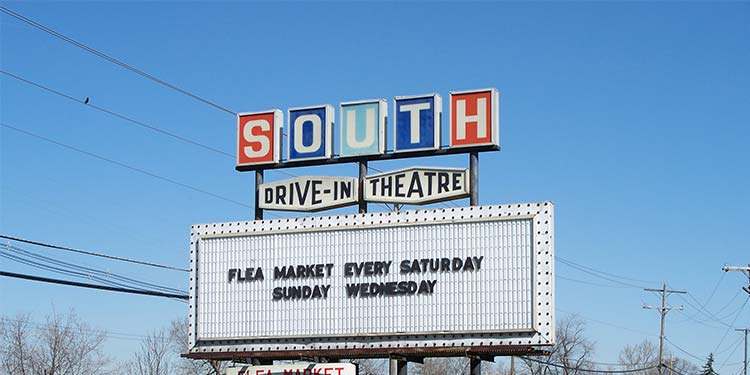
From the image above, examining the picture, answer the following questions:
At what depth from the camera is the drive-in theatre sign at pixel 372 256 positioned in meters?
19.2

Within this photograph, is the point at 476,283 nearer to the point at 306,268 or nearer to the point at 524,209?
the point at 524,209

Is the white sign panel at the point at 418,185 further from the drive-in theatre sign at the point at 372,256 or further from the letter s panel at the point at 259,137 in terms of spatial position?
the letter s panel at the point at 259,137

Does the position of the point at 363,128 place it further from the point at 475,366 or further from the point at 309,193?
the point at 475,366

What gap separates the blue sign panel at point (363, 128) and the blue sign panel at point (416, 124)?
0.31m

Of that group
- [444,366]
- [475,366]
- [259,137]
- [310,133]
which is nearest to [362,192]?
[310,133]

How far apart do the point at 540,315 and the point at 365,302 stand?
3.24 m

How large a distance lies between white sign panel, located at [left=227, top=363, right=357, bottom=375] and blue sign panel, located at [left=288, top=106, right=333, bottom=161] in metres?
3.99

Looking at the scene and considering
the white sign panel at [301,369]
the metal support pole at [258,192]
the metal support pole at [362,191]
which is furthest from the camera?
the metal support pole at [258,192]

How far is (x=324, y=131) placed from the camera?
70.7ft

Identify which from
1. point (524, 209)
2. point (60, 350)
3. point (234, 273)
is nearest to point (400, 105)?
point (524, 209)

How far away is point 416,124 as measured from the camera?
68.0 feet

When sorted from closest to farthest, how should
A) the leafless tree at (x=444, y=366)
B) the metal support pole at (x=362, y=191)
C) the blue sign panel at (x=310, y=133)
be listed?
the metal support pole at (x=362, y=191)
the blue sign panel at (x=310, y=133)
the leafless tree at (x=444, y=366)

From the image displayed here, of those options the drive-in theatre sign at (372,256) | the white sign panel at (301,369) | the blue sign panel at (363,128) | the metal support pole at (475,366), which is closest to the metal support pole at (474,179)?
the drive-in theatre sign at (372,256)

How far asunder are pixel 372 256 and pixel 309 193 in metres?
1.96
